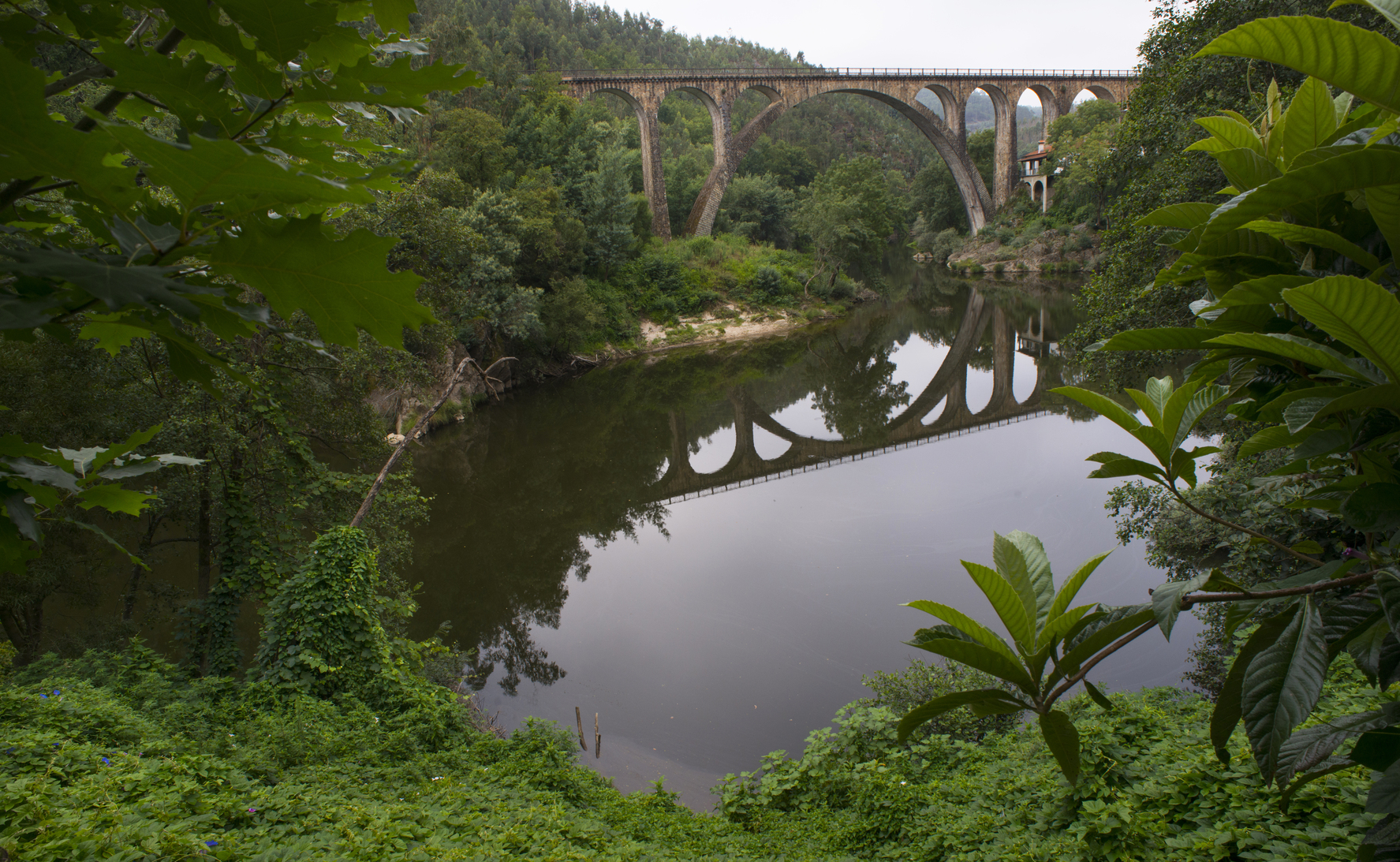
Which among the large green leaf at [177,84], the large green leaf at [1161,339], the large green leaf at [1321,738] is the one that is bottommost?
the large green leaf at [1321,738]

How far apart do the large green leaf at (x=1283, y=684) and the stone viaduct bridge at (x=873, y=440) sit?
38.1ft

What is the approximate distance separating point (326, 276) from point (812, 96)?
3725 cm

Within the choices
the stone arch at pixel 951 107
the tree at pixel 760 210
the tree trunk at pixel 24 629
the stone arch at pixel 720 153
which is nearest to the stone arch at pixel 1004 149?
the stone arch at pixel 951 107

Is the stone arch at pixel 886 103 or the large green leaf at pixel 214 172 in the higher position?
the stone arch at pixel 886 103

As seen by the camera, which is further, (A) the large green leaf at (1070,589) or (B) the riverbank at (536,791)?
(B) the riverbank at (536,791)

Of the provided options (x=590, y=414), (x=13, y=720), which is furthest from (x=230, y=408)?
(x=590, y=414)

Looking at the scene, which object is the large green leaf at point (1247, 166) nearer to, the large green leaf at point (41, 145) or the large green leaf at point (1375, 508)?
the large green leaf at point (1375, 508)

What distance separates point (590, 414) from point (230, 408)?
1058 cm

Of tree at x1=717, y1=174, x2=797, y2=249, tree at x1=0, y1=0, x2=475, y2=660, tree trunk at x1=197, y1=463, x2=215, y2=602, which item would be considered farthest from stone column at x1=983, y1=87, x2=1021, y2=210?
tree at x1=0, y1=0, x2=475, y2=660

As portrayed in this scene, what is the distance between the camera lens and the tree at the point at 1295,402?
2.53 feet

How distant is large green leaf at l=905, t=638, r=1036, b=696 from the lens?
0.91 meters

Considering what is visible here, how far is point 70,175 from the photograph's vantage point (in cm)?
60

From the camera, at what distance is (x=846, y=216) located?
89.7 feet

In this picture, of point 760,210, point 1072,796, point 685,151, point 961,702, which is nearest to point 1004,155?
point 760,210
